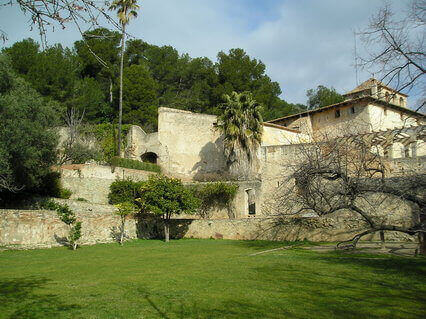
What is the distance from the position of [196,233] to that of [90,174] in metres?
8.17

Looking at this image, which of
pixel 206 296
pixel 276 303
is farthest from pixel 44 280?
pixel 276 303

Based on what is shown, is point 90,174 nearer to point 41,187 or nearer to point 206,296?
point 41,187

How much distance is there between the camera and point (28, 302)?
6.55 meters

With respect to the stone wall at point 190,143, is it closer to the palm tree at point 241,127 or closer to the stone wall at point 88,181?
the palm tree at point 241,127

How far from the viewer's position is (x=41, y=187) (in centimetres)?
Answer: 2231

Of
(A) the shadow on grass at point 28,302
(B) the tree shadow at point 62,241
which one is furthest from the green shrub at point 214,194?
(A) the shadow on grass at point 28,302

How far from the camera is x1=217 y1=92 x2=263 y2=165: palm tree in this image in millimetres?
28609

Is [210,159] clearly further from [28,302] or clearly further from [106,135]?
[28,302]

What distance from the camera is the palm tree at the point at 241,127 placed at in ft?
93.9

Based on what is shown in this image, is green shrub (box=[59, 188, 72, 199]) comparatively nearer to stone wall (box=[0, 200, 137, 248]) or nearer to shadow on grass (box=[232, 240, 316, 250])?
stone wall (box=[0, 200, 137, 248])

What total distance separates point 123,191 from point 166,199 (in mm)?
4926

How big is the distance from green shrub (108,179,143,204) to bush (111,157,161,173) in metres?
2.30

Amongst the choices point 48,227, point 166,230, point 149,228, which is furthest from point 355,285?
point 149,228

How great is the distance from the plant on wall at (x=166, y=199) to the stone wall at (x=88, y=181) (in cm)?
469
